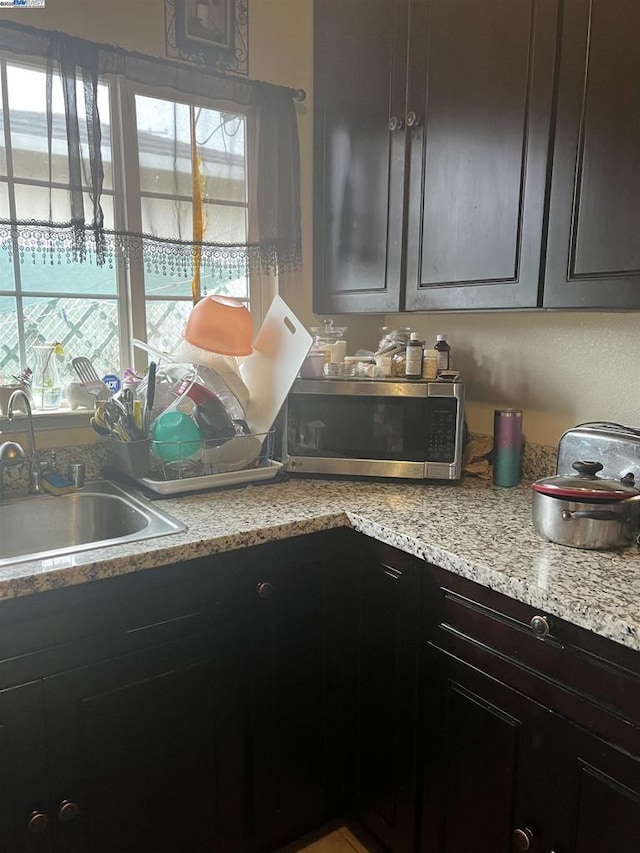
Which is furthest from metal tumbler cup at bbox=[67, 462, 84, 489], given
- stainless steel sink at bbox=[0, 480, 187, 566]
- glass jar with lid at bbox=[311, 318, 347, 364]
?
glass jar with lid at bbox=[311, 318, 347, 364]

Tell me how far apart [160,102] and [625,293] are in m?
1.40

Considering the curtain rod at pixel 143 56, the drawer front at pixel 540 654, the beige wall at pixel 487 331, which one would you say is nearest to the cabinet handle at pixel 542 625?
the drawer front at pixel 540 654

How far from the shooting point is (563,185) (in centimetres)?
133

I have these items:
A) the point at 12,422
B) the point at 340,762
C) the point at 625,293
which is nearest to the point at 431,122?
the point at 625,293

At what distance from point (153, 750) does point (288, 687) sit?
340 millimetres

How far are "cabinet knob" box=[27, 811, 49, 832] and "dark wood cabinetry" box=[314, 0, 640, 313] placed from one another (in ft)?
4.68

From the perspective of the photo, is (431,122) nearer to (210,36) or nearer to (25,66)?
(210,36)

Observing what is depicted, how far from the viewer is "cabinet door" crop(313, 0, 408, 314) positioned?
5.67ft

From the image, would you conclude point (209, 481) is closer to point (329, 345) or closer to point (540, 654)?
point (329, 345)

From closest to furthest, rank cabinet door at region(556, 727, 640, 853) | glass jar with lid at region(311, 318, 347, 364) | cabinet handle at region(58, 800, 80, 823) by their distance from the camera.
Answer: cabinet door at region(556, 727, 640, 853) → cabinet handle at region(58, 800, 80, 823) → glass jar with lid at region(311, 318, 347, 364)

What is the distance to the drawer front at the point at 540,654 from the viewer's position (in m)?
0.96

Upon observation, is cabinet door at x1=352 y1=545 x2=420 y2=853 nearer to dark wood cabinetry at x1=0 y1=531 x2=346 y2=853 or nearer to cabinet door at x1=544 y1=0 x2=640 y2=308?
dark wood cabinetry at x1=0 y1=531 x2=346 y2=853

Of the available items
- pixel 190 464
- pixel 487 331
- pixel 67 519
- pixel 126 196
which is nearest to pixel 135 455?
pixel 190 464

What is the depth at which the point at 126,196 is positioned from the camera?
5.81ft
